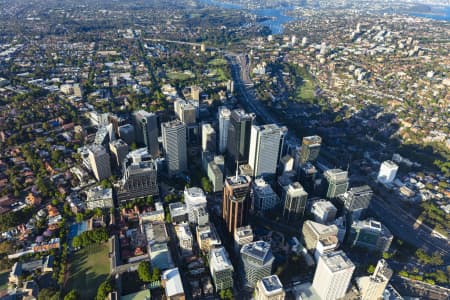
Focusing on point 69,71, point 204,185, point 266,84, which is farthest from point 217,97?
point 69,71

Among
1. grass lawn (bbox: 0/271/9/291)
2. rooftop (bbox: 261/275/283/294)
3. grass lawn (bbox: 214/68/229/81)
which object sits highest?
rooftop (bbox: 261/275/283/294)

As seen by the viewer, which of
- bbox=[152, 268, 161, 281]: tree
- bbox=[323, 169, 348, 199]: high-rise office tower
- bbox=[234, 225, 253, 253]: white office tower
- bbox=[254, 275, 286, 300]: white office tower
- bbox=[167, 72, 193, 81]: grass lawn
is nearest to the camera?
bbox=[254, 275, 286, 300]: white office tower

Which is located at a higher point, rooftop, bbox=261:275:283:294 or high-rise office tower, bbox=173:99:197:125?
high-rise office tower, bbox=173:99:197:125

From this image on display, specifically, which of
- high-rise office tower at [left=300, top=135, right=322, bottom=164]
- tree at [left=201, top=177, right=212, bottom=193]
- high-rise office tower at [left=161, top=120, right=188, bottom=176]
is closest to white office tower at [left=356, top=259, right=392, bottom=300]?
high-rise office tower at [left=300, top=135, right=322, bottom=164]

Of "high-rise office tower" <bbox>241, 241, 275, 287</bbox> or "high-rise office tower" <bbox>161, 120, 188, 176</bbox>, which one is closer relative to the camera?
"high-rise office tower" <bbox>241, 241, 275, 287</bbox>

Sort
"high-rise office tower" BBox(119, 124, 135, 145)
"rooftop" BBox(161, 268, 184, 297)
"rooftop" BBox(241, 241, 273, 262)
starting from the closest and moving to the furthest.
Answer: "rooftop" BBox(161, 268, 184, 297), "rooftop" BBox(241, 241, 273, 262), "high-rise office tower" BBox(119, 124, 135, 145)

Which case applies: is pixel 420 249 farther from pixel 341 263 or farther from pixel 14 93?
pixel 14 93

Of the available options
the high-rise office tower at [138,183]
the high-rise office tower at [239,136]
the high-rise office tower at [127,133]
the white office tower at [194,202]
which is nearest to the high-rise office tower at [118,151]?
the high-rise office tower at [127,133]

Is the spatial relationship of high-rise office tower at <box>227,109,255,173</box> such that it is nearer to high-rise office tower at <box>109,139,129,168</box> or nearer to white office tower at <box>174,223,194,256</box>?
white office tower at <box>174,223,194,256</box>

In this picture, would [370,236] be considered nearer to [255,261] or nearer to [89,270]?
[255,261]
